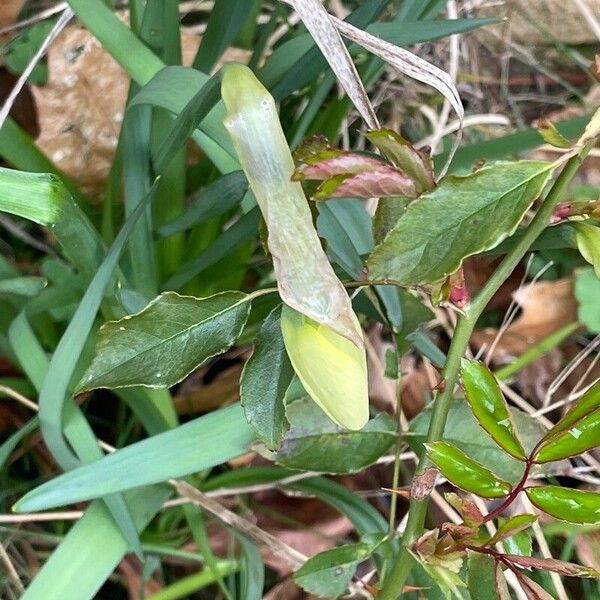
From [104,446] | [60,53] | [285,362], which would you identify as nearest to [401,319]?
[285,362]

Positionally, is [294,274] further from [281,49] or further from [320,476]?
[320,476]

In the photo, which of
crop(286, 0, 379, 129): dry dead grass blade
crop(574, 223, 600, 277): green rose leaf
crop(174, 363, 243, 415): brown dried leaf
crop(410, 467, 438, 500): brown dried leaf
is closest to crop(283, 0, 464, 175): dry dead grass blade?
crop(286, 0, 379, 129): dry dead grass blade

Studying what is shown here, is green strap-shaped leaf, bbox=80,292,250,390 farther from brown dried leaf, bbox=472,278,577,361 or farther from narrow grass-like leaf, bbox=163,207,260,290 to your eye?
brown dried leaf, bbox=472,278,577,361

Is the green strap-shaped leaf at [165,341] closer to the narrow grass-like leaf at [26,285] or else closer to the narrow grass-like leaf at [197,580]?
the narrow grass-like leaf at [26,285]

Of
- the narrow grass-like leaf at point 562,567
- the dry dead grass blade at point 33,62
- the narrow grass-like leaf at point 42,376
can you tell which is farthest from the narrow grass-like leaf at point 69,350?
the narrow grass-like leaf at point 562,567

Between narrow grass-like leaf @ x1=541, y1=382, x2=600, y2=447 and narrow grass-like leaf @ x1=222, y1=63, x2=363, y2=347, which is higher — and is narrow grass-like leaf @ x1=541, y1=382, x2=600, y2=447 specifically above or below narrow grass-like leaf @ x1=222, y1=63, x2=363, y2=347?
below

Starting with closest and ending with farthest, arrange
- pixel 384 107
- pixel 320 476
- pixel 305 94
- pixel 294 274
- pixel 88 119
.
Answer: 1. pixel 294 274
2. pixel 320 476
3. pixel 305 94
4. pixel 88 119
5. pixel 384 107
